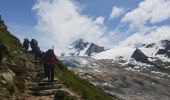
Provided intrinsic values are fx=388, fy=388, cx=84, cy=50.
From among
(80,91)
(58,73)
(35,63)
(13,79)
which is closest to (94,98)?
(80,91)

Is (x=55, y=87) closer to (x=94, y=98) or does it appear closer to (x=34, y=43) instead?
(x=94, y=98)

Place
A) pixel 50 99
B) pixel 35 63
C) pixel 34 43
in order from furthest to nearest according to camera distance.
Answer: pixel 34 43
pixel 35 63
pixel 50 99

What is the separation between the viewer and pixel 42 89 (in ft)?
85.0

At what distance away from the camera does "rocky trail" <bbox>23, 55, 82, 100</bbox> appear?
78.7 feet

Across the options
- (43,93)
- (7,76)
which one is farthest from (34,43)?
(7,76)

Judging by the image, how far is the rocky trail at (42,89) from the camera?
2399cm

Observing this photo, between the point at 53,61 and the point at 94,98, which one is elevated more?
the point at 53,61

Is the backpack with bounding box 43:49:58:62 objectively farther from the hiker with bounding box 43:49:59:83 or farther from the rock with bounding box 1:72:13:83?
the rock with bounding box 1:72:13:83

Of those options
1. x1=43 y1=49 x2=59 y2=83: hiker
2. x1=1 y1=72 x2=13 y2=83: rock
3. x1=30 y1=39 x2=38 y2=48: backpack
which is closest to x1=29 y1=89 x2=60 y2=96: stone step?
x1=1 y1=72 x2=13 y2=83: rock

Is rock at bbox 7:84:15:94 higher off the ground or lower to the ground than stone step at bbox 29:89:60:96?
higher

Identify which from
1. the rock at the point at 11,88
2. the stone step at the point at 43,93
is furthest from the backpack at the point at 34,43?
the rock at the point at 11,88

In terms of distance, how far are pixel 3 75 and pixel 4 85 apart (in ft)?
4.15

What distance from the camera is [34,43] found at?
40844 mm

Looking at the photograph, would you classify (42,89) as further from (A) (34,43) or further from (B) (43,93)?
(A) (34,43)
